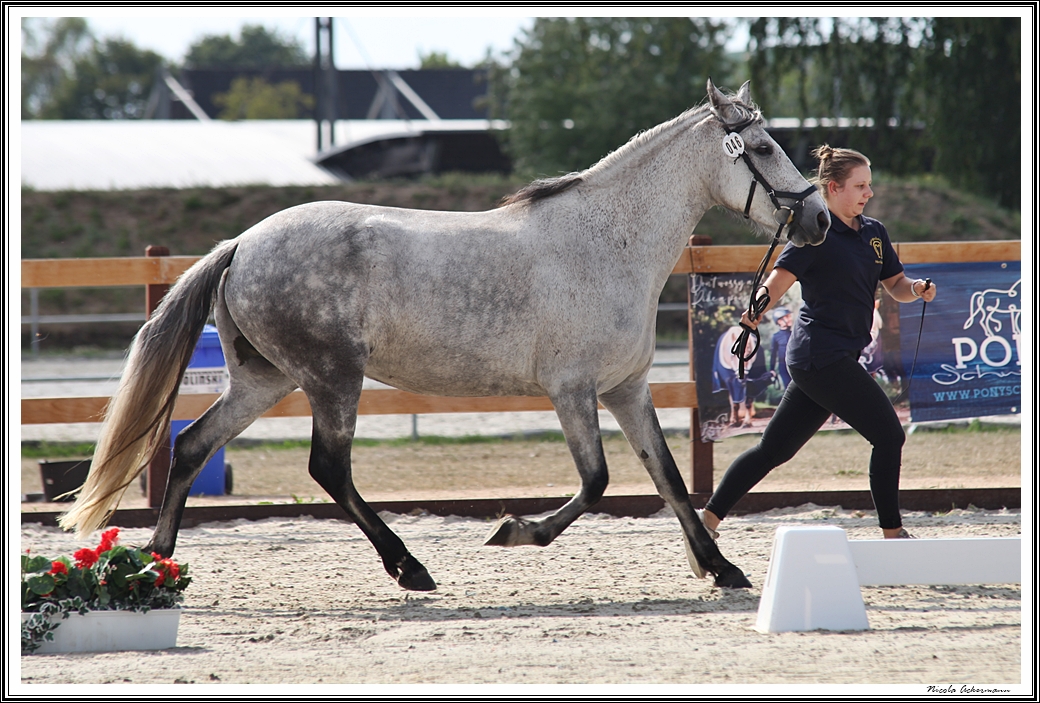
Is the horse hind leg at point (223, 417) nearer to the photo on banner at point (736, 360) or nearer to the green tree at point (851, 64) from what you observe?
the photo on banner at point (736, 360)

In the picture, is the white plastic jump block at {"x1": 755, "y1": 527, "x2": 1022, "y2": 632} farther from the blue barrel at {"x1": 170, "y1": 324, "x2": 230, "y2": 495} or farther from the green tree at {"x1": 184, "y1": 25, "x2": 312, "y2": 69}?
the green tree at {"x1": 184, "y1": 25, "x2": 312, "y2": 69}

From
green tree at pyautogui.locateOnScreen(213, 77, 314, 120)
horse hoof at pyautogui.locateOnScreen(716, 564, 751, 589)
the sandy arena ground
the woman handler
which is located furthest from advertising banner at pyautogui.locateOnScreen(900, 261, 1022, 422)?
green tree at pyautogui.locateOnScreen(213, 77, 314, 120)

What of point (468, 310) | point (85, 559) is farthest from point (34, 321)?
point (468, 310)

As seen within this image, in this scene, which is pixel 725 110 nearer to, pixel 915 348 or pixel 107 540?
pixel 107 540

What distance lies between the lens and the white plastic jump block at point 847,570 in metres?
3.56

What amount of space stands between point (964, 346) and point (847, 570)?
12.2 feet

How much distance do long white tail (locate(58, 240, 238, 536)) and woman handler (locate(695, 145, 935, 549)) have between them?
7.44 ft

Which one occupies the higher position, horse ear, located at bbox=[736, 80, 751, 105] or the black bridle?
horse ear, located at bbox=[736, 80, 751, 105]

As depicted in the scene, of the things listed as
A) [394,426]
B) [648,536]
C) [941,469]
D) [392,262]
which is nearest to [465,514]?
[648,536]

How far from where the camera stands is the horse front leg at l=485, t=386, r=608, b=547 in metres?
4.22

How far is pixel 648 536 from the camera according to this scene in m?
5.54

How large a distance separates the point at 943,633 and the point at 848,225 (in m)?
1.64

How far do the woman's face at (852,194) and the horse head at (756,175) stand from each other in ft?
0.32

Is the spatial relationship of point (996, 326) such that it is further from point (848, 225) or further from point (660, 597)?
point (660, 597)
